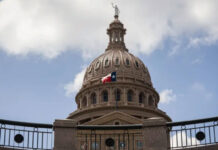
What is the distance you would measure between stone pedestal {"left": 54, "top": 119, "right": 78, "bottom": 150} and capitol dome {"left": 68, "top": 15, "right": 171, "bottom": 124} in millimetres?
59607

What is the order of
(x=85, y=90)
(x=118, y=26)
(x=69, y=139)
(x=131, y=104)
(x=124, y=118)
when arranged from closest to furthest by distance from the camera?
1. (x=69, y=139)
2. (x=124, y=118)
3. (x=131, y=104)
4. (x=85, y=90)
5. (x=118, y=26)

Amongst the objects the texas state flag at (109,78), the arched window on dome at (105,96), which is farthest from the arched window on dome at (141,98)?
the texas state flag at (109,78)

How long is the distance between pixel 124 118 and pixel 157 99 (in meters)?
23.1

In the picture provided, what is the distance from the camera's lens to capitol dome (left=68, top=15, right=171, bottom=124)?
8556 cm

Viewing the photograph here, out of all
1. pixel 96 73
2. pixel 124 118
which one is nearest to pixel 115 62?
pixel 96 73

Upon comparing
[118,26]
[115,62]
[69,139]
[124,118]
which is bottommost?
[69,139]

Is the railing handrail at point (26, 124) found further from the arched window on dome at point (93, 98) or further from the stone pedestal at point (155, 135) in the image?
the arched window on dome at point (93, 98)

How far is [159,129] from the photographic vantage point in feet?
79.3

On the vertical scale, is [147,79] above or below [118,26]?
below

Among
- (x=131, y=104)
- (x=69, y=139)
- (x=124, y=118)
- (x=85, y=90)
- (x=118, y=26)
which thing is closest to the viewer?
(x=69, y=139)

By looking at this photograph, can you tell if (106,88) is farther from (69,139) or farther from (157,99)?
(69,139)

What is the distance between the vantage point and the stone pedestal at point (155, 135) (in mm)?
23812

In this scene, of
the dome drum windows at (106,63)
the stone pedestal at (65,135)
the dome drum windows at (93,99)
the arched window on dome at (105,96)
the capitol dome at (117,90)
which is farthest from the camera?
the dome drum windows at (106,63)

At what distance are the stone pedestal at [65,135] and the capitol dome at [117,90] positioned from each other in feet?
196
